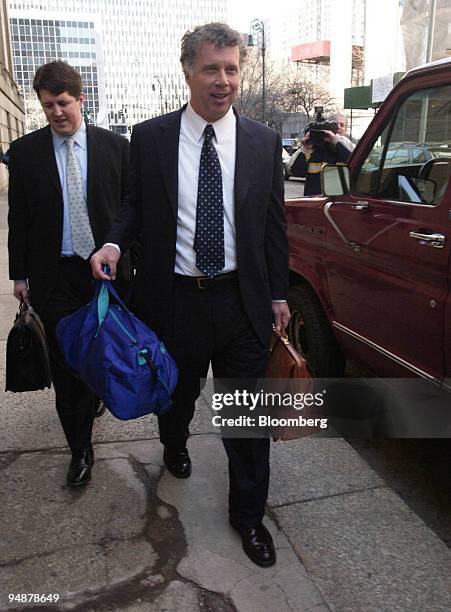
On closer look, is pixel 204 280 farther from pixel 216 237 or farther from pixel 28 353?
pixel 28 353

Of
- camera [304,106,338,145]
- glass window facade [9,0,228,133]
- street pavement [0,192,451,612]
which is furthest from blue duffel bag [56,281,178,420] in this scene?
glass window facade [9,0,228,133]

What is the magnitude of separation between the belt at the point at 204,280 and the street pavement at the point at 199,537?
3.40ft

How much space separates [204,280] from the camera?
2322 millimetres

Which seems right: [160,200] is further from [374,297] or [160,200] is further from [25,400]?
[25,400]

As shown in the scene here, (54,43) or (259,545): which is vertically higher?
(54,43)

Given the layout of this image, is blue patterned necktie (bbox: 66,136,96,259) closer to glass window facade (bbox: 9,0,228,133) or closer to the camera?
the camera

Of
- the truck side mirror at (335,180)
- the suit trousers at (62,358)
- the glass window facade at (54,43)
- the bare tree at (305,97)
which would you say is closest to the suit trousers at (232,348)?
the suit trousers at (62,358)

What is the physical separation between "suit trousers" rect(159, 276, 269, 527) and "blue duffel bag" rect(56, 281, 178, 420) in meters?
0.14

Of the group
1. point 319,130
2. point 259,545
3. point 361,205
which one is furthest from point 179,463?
point 319,130

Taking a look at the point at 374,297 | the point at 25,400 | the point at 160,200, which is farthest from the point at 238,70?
the point at 25,400

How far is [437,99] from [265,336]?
4.86ft

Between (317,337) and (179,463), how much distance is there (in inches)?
53.7

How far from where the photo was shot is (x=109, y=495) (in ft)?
9.00

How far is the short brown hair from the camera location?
2672 mm
